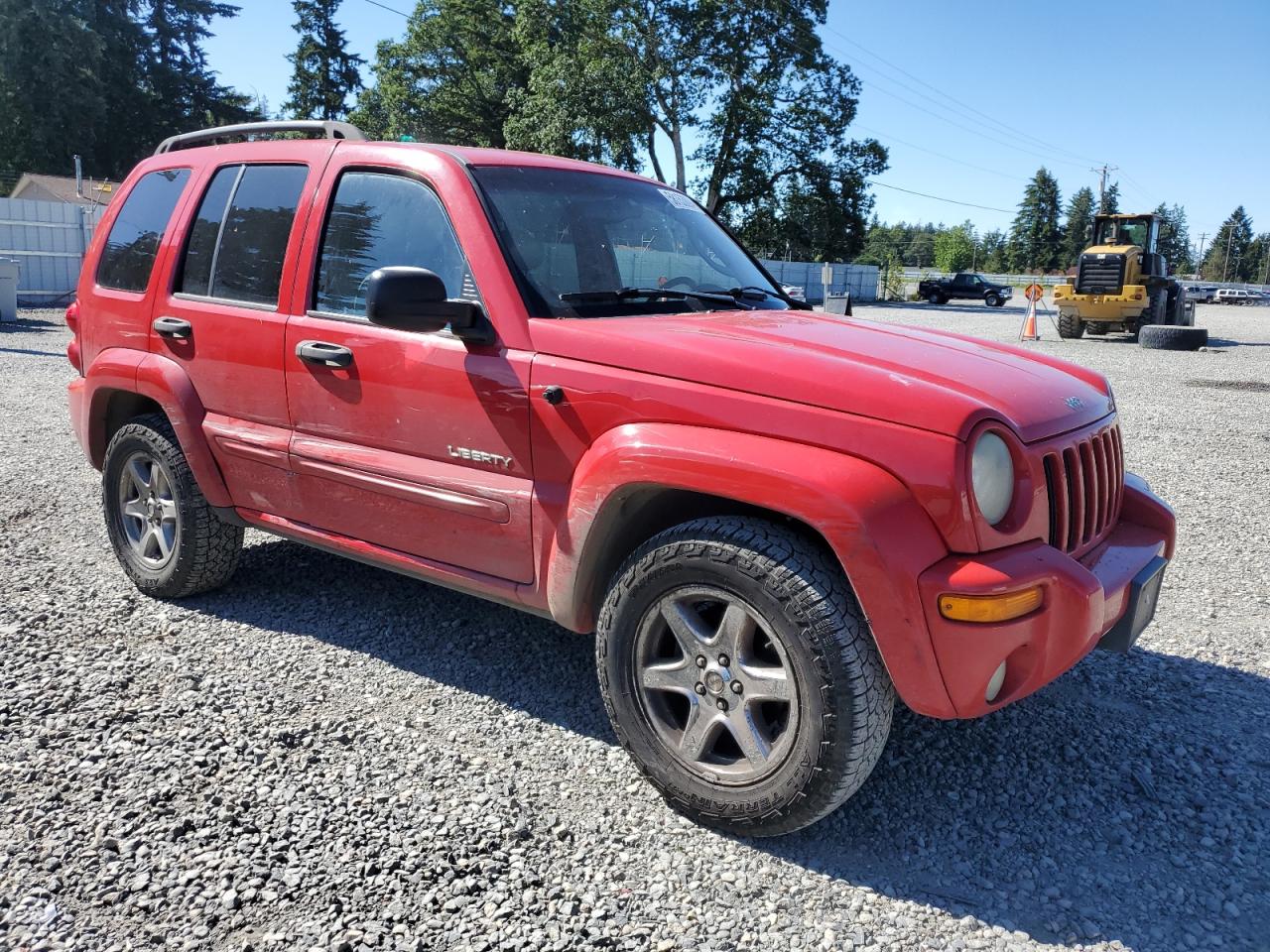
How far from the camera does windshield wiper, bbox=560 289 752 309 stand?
128 inches

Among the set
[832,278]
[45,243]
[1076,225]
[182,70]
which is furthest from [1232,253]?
[45,243]

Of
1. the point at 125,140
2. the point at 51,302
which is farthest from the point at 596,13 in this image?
the point at 125,140

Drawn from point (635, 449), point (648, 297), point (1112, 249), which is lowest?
point (635, 449)

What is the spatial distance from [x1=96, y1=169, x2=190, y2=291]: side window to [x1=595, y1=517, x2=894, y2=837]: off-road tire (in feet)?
9.57

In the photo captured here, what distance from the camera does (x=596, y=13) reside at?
38.7 meters

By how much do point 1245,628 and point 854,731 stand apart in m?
2.91

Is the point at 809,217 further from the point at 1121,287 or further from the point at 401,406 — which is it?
the point at 401,406

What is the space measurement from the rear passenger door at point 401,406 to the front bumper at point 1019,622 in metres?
1.33

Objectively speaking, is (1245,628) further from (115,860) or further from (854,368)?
(115,860)

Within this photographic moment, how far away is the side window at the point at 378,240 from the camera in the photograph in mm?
3312

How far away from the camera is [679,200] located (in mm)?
4215

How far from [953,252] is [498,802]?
12543 cm

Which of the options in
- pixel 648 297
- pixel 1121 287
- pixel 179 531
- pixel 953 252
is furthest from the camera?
pixel 953 252

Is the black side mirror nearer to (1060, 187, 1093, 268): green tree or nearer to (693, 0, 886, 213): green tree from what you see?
(693, 0, 886, 213): green tree
